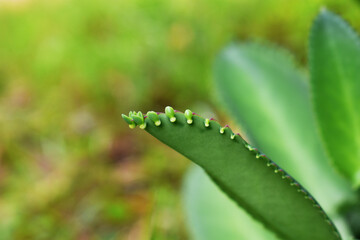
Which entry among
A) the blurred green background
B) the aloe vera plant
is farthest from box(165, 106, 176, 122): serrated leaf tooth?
the blurred green background

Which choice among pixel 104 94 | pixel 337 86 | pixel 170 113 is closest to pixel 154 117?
pixel 170 113

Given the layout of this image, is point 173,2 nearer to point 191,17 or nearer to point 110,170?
point 191,17

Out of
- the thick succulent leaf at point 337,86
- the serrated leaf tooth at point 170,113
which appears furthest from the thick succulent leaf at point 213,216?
the serrated leaf tooth at point 170,113

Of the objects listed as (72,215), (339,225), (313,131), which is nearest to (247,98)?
(313,131)

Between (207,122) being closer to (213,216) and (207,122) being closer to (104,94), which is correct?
(213,216)

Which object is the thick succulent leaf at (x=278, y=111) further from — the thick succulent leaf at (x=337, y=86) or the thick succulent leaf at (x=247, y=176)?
the thick succulent leaf at (x=247, y=176)

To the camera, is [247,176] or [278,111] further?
[278,111]
